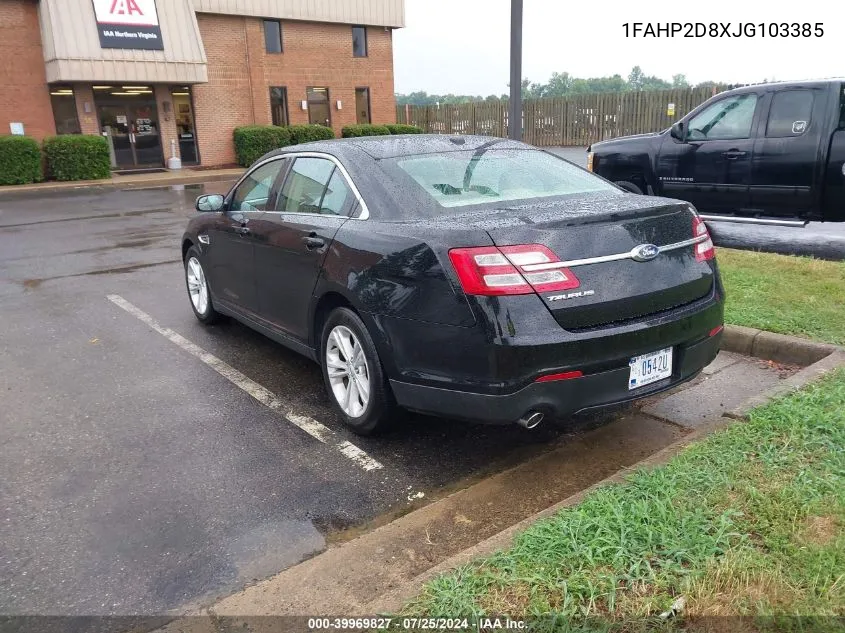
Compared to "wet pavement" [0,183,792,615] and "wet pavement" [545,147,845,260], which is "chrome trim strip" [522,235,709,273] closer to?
"wet pavement" [0,183,792,615]

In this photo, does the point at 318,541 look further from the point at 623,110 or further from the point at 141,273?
the point at 623,110

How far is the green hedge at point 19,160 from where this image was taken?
20.8 m

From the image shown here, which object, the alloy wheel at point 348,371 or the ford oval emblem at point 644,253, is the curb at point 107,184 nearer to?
the alloy wheel at point 348,371

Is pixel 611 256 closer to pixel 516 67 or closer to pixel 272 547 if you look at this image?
pixel 272 547

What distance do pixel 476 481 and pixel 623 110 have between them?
27.2 metres

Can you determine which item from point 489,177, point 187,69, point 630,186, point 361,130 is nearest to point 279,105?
point 361,130

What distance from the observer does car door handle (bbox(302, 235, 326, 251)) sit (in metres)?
4.20

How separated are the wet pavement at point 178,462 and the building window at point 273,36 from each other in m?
22.7

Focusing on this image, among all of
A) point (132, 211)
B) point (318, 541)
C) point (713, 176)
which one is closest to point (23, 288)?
point (318, 541)

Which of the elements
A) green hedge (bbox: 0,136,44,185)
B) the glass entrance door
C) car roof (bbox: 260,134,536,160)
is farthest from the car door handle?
the glass entrance door

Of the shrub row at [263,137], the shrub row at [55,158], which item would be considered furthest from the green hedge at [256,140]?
the shrub row at [55,158]

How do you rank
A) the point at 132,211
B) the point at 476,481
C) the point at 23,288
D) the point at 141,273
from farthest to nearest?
the point at 132,211
the point at 141,273
the point at 23,288
the point at 476,481

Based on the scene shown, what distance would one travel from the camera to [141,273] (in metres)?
8.84

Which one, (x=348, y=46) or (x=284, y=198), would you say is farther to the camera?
(x=348, y=46)
